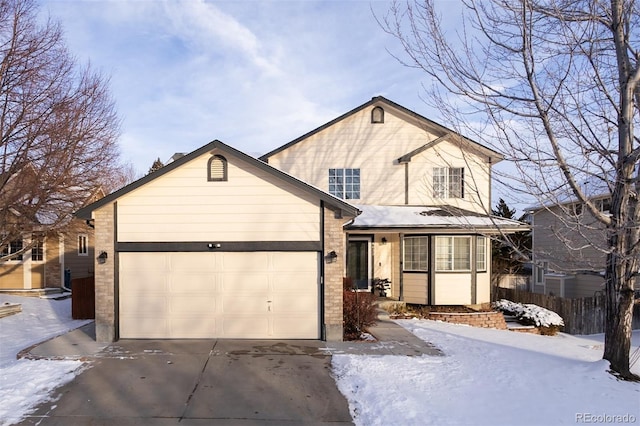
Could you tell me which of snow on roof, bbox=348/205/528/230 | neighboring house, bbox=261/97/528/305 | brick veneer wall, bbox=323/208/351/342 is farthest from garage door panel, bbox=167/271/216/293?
neighboring house, bbox=261/97/528/305

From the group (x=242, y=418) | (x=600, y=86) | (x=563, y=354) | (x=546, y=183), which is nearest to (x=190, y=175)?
(x=242, y=418)

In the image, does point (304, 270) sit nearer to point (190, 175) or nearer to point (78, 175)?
point (190, 175)

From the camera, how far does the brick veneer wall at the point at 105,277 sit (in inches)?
379

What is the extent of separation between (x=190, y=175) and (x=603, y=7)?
30.2ft

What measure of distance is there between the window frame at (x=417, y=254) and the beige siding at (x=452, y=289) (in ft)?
2.14

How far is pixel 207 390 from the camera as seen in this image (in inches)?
264

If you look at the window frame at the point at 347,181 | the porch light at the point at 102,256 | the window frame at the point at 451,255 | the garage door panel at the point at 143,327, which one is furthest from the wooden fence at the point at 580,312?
the porch light at the point at 102,256

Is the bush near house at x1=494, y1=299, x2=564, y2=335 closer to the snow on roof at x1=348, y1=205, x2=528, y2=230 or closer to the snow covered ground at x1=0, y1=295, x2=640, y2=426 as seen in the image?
the snow on roof at x1=348, y1=205, x2=528, y2=230

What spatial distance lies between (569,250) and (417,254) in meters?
8.23

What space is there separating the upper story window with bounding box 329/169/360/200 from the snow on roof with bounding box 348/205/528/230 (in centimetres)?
79

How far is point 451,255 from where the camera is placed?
14.6 meters

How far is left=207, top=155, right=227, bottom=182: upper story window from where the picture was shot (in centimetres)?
987

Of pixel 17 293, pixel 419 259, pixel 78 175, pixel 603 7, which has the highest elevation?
pixel 603 7

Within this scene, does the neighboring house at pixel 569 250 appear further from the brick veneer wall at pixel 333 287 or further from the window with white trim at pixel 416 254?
the brick veneer wall at pixel 333 287
